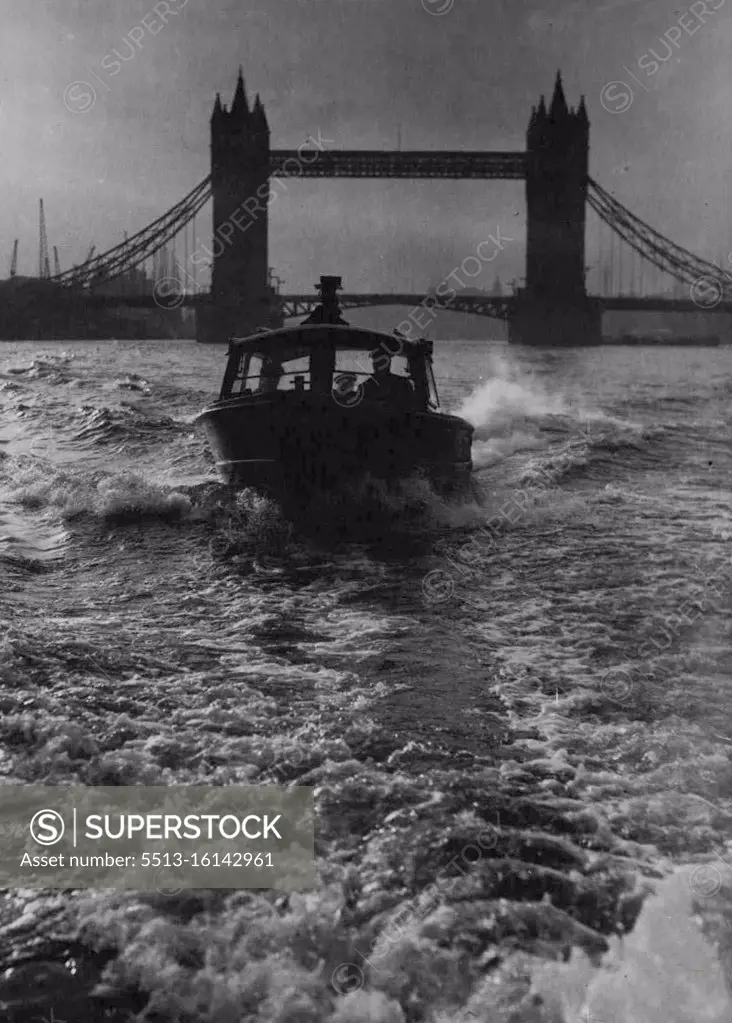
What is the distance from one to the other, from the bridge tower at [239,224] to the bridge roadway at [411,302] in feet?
6.71

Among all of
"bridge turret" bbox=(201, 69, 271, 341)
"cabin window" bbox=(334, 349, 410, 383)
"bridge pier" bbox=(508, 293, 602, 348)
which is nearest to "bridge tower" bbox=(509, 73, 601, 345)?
"bridge pier" bbox=(508, 293, 602, 348)

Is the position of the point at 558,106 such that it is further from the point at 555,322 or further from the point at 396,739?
the point at 396,739

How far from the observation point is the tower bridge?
80750mm

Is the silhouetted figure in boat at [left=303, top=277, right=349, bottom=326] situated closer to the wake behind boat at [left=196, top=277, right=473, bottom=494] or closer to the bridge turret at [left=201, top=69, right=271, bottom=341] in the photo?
A: the wake behind boat at [left=196, top=277, right=473, bottom=494]

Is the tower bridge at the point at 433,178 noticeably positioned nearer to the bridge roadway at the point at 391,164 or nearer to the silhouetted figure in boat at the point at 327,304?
the bridge roadway at the point at 391,164

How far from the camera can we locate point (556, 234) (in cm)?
9300

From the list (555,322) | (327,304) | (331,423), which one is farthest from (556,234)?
(331,423)

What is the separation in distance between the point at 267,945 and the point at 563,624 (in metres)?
3.84

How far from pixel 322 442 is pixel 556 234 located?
9035cm

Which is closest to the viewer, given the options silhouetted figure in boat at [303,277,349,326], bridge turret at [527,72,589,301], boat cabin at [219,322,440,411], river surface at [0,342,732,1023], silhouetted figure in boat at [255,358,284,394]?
river surface at [0,342,732,1023]

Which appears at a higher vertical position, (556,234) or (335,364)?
(556,234)

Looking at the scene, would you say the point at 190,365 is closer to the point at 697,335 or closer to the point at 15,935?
the point at 15,935

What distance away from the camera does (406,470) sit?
10484mm

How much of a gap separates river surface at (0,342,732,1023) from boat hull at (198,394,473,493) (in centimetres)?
45
